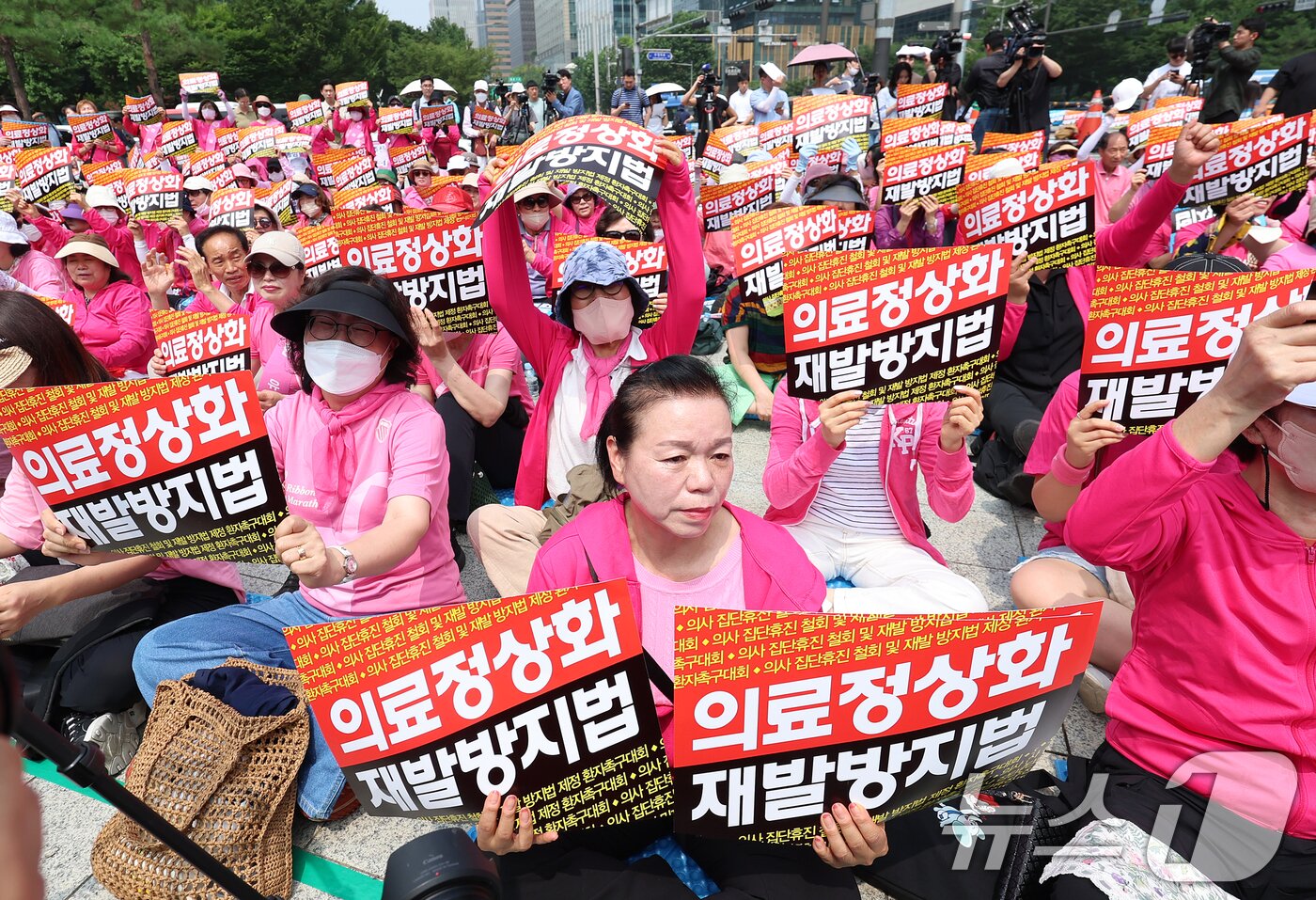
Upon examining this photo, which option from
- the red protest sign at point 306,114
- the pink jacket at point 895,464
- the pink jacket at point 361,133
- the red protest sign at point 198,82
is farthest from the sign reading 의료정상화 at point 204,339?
the red protest sign at point 198,82

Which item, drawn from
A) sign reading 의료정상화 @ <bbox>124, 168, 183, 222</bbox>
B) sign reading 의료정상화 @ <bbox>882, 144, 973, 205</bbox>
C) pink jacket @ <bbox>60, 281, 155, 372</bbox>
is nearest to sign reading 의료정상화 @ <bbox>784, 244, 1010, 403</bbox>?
sign reading 의료정상화 @ <bbox>882, 144, 973, 205</bbox>

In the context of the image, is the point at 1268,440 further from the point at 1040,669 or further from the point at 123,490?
the point at 123,490

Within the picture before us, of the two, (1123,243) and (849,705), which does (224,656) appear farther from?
(1123,243)

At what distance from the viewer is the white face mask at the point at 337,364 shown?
109 inches

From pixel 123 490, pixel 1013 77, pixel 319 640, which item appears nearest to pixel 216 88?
pixel 1013 77

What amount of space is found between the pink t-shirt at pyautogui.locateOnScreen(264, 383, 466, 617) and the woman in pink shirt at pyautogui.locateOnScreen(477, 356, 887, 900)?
2.52ft

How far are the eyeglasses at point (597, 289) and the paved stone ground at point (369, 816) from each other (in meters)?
1.68

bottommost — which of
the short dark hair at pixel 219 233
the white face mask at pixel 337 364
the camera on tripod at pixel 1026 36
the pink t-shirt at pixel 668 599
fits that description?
the pink t-shirt at pixel 668 599

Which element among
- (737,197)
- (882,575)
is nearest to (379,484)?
(882,575)

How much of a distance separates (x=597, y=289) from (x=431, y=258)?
4.27ft

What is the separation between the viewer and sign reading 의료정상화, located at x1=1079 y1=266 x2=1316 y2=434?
7.74 feet

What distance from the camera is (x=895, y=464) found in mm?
3236

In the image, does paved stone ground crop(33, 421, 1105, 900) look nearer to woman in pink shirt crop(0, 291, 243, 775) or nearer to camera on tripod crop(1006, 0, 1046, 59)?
woman in pink shirt crop(0, 291, 243, 775)

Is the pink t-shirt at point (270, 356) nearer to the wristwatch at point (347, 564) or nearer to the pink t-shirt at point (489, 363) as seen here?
the pink t-shirt at point (489, 363)
